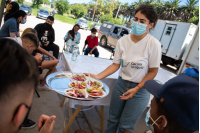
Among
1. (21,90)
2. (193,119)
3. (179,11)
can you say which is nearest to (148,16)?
(193,119)

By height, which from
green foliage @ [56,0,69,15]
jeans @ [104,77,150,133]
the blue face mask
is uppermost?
green foliage @ [56,0,69,15]

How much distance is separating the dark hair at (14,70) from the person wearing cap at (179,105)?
0.82 meters

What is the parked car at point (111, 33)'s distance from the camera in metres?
11.4

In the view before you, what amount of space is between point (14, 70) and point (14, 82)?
0.06 m

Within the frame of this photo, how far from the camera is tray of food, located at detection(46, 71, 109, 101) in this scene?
163cm

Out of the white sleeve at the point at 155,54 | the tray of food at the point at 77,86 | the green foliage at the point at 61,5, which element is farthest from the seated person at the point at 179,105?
the green foliage at the point at 61,5

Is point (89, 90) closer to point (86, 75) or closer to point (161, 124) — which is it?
point (86, 75)

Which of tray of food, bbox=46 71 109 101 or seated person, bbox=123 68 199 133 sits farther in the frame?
tray of food, bbox=46 71 109 101

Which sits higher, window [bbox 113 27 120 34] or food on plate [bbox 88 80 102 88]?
window [bbox 113 27 120 34]

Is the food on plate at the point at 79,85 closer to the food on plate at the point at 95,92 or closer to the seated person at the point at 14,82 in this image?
the food on plate at the point at 95,92

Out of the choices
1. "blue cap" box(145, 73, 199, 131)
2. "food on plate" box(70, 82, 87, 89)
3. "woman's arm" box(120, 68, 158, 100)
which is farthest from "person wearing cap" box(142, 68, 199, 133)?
"food on plate" box(70, 82, 87, 89)

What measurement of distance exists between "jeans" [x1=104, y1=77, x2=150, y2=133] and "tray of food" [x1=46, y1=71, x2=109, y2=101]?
0.19m

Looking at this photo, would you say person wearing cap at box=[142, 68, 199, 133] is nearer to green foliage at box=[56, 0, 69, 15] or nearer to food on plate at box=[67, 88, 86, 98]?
food on plate at box=[67, 88, 86, 98]

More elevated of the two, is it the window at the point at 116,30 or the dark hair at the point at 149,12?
the dark hair at the point at 149,12
